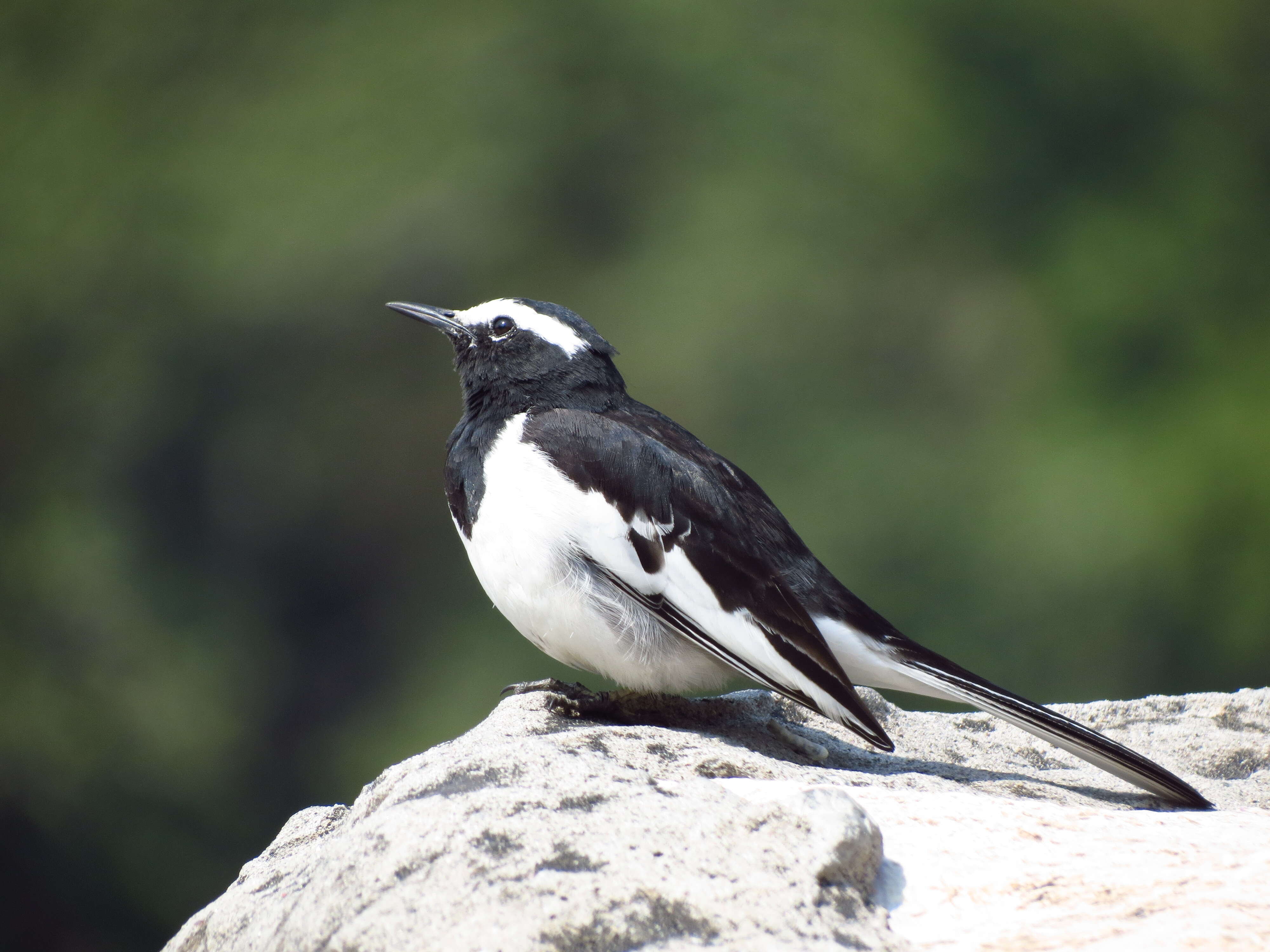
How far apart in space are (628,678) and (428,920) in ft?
4.80

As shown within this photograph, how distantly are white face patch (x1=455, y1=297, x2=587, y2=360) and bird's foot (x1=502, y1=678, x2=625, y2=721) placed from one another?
3.60 feet

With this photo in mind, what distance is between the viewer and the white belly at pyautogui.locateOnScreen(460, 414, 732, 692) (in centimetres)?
318

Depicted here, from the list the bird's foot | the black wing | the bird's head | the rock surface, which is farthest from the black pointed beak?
the rock surface

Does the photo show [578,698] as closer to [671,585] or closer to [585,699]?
[585,699]

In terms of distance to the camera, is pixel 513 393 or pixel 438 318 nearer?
pixel 513 393

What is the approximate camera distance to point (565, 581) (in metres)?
3.18

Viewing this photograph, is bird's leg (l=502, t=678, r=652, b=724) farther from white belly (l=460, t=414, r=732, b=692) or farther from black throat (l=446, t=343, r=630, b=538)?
black throat (l=446, t=343, r=630, b=538)

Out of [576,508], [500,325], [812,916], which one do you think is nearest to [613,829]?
[812,916]

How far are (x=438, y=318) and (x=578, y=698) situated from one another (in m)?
1.55

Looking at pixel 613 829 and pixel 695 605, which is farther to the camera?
pixel 695 605

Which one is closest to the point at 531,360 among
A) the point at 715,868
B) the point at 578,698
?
the point at 578,698

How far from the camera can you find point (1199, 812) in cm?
257

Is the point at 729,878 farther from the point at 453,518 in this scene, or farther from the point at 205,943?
the point at 453,518

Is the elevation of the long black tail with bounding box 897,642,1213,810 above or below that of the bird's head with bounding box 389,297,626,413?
below
